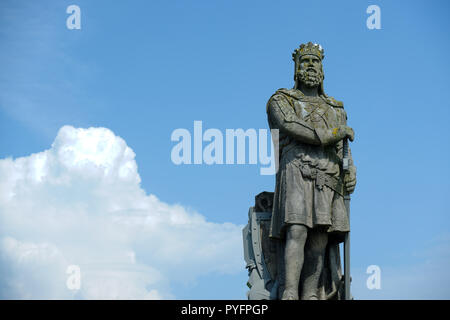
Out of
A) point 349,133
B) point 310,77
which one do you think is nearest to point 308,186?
point 349,133

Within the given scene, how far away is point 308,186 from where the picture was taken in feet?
53.1

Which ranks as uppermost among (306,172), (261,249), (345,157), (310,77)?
(310,77)

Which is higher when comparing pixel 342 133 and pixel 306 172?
pixel 342 133

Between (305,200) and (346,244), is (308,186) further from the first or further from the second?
(346,244)

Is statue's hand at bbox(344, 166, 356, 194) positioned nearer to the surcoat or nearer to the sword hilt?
the surcoat

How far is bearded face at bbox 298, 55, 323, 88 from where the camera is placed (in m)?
16.8

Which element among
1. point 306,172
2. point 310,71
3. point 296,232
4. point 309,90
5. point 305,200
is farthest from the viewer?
point 309,90

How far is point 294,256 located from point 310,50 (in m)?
3.84

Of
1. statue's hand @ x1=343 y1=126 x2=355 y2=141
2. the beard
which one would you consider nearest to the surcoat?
statue's hand @ x1=343 y1=126 x2=355 y2=141

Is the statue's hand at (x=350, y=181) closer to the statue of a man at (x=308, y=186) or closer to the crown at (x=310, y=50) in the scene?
the statue of a man at (x=308, y=186)

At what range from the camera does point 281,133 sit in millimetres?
16719
